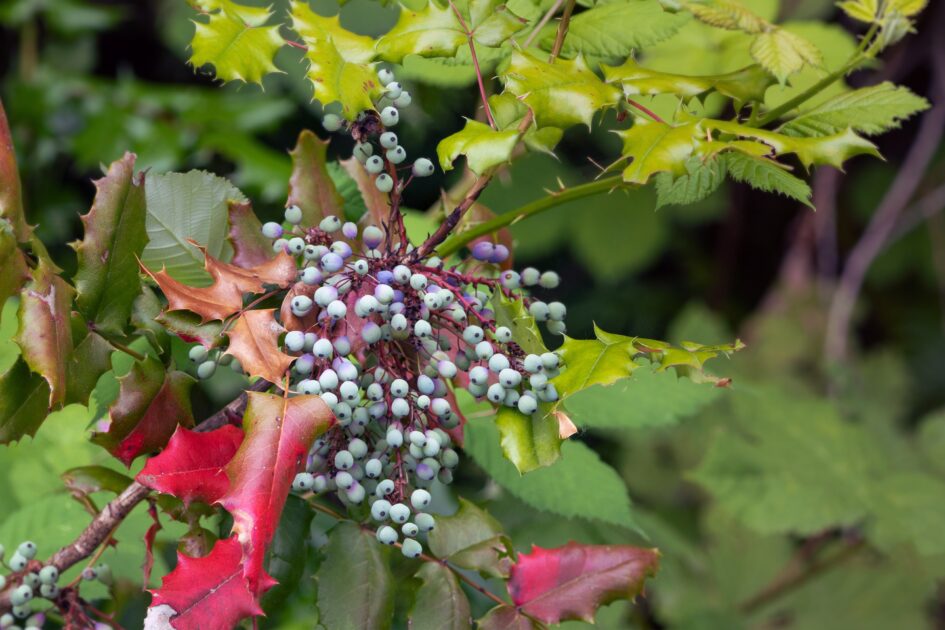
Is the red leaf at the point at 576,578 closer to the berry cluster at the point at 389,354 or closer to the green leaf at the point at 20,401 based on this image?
the berry cluster at the point at 389,354

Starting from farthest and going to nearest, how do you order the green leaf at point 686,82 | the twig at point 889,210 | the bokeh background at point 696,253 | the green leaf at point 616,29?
1. the twig at point 889,210
2. the bokeh background at point 696,253
3. the green leaf at point 616,29
4. the green leaf at point 686,82

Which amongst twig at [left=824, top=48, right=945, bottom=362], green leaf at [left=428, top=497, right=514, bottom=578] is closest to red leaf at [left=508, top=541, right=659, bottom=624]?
green leaf at [left=428, top=497, right=514, bottom=578]

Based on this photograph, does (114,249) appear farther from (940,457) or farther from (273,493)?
(940,457)

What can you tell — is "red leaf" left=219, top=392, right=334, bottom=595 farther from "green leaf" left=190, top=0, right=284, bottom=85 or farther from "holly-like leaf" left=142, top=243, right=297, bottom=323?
"green leaf" left=190, top=0, right=284, bottom=85

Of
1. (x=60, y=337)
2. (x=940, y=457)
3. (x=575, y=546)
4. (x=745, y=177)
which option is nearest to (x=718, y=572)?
(x=940, y=457)

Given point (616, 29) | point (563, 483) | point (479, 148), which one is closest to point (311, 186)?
point (479, 148)

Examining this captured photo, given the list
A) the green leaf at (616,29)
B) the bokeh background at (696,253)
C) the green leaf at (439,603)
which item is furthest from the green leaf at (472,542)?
the bokeh background at (696,253)
